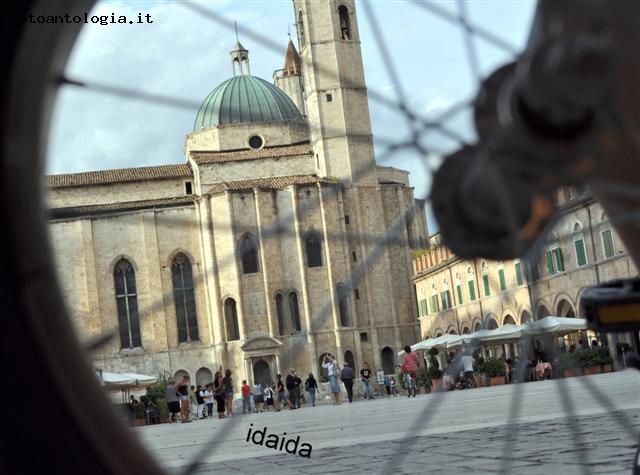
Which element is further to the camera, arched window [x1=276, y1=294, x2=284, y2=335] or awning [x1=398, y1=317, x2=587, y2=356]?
arched window [x1=276, y1=294, x2=284, y2=335]

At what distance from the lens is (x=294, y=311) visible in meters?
50.8

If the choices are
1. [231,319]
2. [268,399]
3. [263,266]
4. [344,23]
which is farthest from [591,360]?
[344,23]

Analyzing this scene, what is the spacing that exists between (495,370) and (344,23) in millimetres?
29339

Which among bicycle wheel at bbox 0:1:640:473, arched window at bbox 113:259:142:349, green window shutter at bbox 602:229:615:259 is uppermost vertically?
arched window at bbox 113:259:142:349

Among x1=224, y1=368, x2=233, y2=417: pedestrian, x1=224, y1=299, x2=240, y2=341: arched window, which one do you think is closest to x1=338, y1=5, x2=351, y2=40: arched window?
x1=224, y1=299, x2=240, y2=341: arched window

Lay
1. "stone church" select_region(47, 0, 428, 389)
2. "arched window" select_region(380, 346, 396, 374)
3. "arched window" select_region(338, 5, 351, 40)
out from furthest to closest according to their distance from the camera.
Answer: "arched window" select_region(338, 5, 351, 40)
"arched window" select_region(380, 346, 396, 374)
"stone church" select_region(47, 0, 428, 389)

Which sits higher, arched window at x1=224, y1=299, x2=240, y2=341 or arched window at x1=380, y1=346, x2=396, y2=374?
arched window at x1=224, y1=299, x2=240, y2=341

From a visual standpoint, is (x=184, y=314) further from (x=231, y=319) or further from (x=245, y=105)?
(x=245, y=105)

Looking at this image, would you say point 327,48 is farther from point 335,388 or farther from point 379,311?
point 335,388

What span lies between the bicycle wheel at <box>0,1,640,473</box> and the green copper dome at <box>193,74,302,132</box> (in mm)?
58594

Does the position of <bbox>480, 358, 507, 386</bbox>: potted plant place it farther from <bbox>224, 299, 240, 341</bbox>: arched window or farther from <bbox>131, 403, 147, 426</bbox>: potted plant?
<bbox>224, 299, 240, 341</bbox>: arched window

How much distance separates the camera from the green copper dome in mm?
60656

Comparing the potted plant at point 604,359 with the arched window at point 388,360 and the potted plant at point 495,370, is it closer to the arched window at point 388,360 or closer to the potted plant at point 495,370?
the potted plant at point 495,370

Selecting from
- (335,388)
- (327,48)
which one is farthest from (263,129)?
(335,388)
